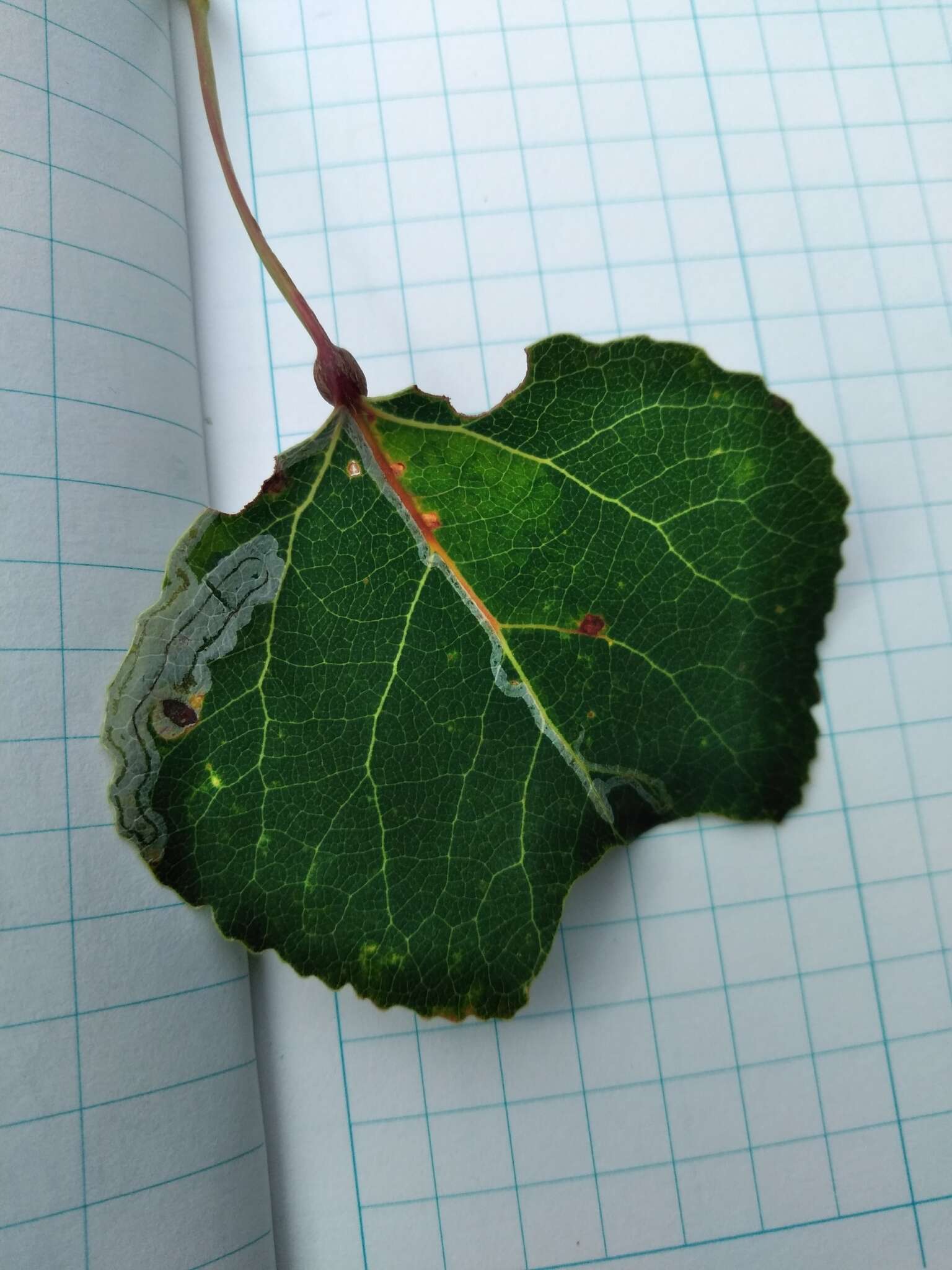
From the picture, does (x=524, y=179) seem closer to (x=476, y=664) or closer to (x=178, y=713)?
(x=476, y=664)

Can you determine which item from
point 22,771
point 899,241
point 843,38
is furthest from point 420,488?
point 843,38

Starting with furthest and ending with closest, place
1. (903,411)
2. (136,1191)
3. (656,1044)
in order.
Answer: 1. (903,411)
2. (656,1044)
3. (136,1191)

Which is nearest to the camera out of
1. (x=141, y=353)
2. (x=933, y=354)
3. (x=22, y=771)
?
(x=22, y=771)

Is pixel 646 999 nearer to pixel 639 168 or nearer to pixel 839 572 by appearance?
pixel 839 572

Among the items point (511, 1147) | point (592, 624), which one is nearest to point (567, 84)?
point (592, 624)

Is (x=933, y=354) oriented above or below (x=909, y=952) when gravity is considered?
above

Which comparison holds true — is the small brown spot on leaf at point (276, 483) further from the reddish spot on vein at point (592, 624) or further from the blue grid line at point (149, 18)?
the blue grid line at point (149, 18)

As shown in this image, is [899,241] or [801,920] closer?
[801,920]
